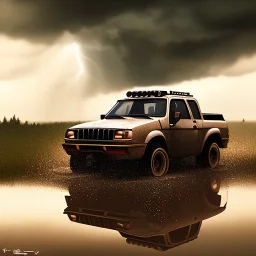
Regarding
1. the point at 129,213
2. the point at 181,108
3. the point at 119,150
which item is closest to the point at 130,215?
the point at 129,213

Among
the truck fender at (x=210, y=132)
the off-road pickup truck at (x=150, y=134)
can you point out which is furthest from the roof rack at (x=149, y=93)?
the truck fender at (x=210, y=132)

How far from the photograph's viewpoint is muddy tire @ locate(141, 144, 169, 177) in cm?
1306

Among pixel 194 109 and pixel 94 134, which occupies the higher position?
pixel 194 109

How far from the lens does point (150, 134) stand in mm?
13133

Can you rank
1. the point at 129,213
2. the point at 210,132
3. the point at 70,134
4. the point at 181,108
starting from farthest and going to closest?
the point at 210,132, the point at 181,108, the point at 70,134, the point at 129,213

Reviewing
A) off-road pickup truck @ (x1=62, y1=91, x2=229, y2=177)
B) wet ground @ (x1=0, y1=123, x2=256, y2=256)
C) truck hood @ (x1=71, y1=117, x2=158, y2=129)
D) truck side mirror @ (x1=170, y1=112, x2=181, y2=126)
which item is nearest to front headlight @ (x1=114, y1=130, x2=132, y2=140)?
off-road pickup truck @ (x1=62, y1=91, x2=229, y2=177)

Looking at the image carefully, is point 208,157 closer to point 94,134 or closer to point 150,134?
point 150,134

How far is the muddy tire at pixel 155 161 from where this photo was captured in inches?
514

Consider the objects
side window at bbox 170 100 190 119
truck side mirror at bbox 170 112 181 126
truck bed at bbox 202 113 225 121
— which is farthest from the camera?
truck bed at bbox 202 113 225 121

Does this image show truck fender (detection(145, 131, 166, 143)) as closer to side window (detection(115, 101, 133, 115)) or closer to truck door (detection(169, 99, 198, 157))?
truck door (detection(169, 99, 198, 157))

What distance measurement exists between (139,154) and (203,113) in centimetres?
407

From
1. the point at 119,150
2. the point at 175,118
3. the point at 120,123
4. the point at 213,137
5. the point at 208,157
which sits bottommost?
the point at 208,157

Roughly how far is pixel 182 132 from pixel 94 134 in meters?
2.58

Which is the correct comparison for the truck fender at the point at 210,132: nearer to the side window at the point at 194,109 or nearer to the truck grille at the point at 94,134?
the side window at the point at 194,109
